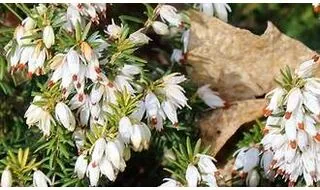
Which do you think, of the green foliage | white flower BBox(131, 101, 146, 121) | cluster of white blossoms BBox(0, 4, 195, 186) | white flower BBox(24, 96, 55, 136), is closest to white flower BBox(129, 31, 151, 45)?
cluster of white blossoms BBox(0, 4, 195, 186)

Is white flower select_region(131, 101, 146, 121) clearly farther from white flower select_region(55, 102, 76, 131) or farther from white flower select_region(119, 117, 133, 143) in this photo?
white flower select_region(55, 102, 76, 131)

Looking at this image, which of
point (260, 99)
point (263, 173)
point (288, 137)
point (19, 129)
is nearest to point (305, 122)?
point (288, 137)

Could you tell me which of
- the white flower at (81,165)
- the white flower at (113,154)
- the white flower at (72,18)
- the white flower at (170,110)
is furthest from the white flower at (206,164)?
the white flower at (72,18)

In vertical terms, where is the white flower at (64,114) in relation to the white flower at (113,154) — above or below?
above

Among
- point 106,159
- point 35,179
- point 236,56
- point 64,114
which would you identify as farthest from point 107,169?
point 236,56

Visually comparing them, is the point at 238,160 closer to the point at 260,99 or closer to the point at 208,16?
the point at 260,99

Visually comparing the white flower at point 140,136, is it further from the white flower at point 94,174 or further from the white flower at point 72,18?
the white flower at point 72,18

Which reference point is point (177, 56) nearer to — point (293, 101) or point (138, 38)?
point (138, 38)
